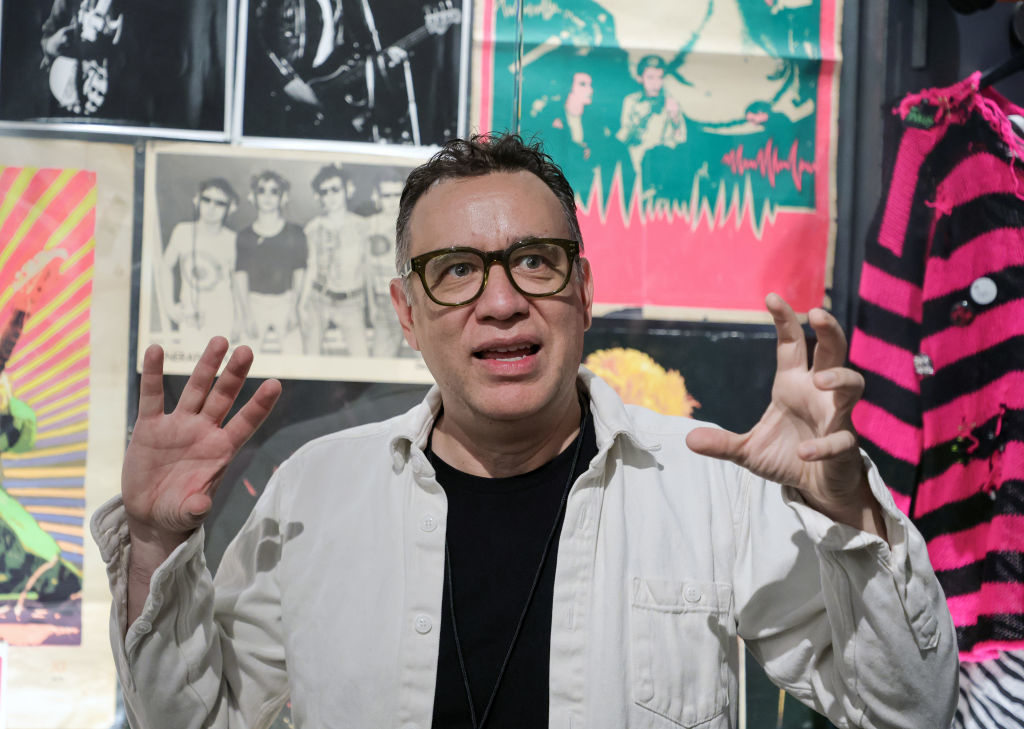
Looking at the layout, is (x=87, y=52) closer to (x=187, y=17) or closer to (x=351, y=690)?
(x=187, y=17)

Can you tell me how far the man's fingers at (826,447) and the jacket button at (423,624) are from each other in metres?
0.59

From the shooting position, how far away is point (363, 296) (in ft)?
5.84

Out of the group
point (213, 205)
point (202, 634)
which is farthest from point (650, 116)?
point (202, 634)

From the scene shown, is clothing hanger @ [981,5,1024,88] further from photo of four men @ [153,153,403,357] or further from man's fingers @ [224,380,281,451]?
man's fingers @ [224,380,281,451]

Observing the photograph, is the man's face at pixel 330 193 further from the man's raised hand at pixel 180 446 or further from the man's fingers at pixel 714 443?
the man's fingers at pixel 714 443

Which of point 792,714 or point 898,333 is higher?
point 898,333

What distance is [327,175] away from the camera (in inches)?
69.5

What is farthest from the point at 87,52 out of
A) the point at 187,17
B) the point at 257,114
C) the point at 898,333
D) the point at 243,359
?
the point at 898,333

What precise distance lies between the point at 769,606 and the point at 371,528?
1.98ft

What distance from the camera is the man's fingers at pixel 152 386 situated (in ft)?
3.66

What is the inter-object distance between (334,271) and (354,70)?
16.8 inches

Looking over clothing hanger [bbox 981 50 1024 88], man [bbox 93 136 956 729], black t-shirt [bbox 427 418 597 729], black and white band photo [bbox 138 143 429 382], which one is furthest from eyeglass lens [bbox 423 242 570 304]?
clothing hanger [bbox 981 50 1024 88]

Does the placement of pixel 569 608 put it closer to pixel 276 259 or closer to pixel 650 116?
pixel 276 259

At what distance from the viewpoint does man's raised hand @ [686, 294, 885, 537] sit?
2.99 feet
